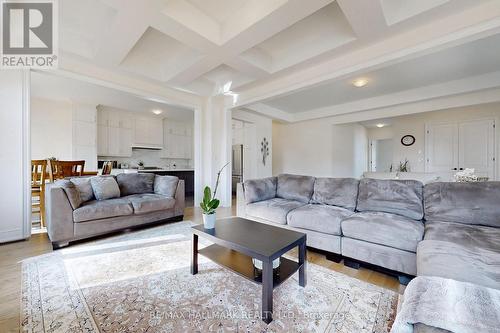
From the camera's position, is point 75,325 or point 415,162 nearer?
point 75,325

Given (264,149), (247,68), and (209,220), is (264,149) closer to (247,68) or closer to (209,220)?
(247,68)

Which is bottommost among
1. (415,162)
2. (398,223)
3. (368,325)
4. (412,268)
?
(368,325)

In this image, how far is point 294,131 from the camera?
719 cm

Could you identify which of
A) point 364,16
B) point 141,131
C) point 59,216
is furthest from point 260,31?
point 141,131

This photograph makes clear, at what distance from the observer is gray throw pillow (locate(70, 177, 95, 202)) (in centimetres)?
292

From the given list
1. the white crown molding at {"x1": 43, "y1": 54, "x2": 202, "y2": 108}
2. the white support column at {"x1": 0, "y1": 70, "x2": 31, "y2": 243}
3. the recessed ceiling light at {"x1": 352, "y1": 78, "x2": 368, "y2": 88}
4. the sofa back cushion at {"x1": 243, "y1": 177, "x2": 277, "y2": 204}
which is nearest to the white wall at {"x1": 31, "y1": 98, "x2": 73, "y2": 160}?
the white crown molding at {"x1": 43, "y1": 54, "x2": 202, "y2": 108}

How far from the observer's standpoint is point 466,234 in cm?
172

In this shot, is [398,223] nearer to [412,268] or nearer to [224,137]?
[412,268]

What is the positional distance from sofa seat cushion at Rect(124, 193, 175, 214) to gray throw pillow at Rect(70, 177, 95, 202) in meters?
0.47

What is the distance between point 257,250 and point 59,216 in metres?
2.48

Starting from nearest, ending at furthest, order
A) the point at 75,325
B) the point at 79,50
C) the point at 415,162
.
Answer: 1. the point at 75,325
2. the point at 79,50
3. the point at 415,162

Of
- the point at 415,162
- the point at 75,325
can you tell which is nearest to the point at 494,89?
the point at 415,162

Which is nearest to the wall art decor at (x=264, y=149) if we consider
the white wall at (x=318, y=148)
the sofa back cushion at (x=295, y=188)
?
the white wall at (x=318, y=148)

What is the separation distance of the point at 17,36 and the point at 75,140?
9.54 feet
